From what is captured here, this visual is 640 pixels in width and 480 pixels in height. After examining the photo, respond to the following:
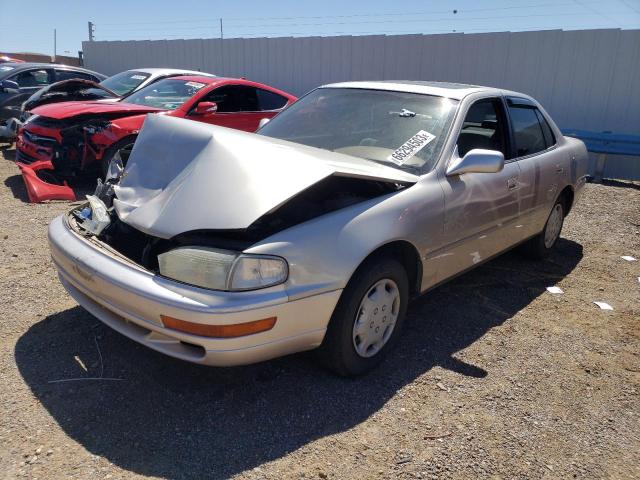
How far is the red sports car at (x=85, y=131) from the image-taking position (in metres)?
6.55

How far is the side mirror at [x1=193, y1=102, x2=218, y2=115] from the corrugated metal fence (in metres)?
6.33

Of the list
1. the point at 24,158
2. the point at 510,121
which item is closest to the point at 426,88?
the point at 510,121

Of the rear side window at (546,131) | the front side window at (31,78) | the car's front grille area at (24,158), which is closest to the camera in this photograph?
the rear side window at (546,131)

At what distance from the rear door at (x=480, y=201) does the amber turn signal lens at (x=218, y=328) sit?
4.76 ft

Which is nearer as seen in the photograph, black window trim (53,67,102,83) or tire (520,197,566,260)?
tire (520,197,566,260)

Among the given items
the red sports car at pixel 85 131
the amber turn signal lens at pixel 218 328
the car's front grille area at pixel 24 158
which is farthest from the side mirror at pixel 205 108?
the amber turn signal lens at pixel 218 328

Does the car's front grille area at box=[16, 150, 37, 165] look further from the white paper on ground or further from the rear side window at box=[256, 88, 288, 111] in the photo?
the white paper on ground

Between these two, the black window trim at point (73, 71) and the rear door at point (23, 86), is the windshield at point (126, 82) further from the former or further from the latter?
the rear door at point (23, 86)

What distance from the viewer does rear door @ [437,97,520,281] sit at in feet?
11.4

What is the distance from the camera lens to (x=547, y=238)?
17.1 feet

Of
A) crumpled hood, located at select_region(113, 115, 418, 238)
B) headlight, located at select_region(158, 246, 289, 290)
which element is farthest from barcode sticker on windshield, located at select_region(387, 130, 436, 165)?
headlight, located at select_region(158, 246, 289, 290)

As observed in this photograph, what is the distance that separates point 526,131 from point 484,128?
682 millimetres

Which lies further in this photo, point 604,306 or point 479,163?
point 604,306

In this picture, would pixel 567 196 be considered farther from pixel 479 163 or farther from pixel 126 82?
pixel 126 82
